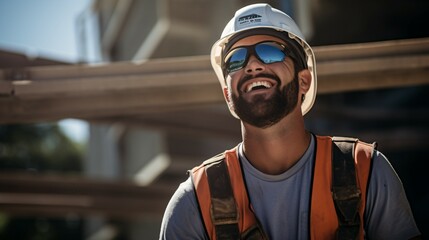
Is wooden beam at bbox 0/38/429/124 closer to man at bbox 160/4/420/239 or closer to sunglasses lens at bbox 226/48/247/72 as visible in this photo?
man at bbox 160/4/420/239

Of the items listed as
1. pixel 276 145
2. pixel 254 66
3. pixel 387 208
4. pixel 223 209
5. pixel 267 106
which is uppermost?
pixel 254 66

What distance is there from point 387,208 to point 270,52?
1.10 m

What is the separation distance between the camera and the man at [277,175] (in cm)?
388

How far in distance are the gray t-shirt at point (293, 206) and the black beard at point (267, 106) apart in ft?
0.86

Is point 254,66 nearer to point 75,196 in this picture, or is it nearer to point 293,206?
point 293,206

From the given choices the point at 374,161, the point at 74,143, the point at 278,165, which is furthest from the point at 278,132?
the point at 74,143

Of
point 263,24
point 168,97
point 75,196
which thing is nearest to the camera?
point 263,24

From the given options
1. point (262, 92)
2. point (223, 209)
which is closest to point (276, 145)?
point (262, 92)

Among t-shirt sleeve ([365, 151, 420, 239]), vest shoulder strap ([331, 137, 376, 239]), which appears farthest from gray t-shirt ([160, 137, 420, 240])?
vest shoulder strap ([331, 137, 376, 239])

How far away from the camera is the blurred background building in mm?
6035

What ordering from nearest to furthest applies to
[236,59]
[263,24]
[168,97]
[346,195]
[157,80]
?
1. [346,195]
2. [236,59]
3. [263,24]
4. [157,80]
5. [168,97]

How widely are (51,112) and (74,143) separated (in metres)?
27.0

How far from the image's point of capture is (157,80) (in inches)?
239

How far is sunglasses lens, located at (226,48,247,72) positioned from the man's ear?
1.25ft
